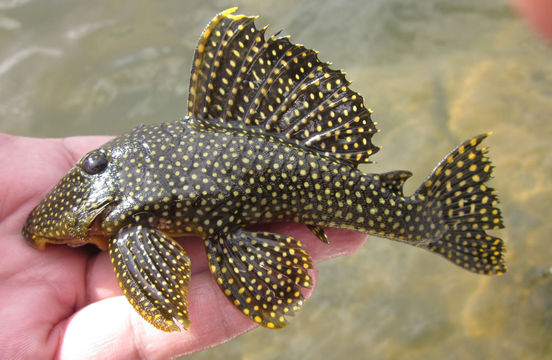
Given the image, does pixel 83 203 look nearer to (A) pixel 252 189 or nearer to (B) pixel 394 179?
(A) pixel 252 189

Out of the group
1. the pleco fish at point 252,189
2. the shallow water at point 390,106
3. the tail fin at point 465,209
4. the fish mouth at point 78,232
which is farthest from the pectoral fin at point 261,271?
the shallow water at point 390,106

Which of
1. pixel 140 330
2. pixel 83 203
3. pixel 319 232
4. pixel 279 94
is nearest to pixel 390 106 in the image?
pixel 279 94

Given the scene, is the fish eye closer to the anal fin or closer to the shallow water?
the anal fin

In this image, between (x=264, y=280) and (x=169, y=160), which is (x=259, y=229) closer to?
(x=264, y=280)

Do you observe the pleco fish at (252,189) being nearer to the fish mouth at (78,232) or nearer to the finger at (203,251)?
the fish mouth at (78,232)

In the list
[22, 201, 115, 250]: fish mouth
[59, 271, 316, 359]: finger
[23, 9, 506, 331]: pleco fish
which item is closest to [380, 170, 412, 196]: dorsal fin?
[23, 9, 506, 331]: pleco fish

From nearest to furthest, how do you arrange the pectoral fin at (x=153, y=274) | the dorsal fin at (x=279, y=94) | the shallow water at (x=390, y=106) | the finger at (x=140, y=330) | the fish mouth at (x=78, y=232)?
the pectoral fin at (x=153, y=274) → the finger at (x=140, y=330) → the fish mouth at (x=78, y=232) → the dorsal fin at (x=279, y=94) → the shallow water at (x=390, y=106)

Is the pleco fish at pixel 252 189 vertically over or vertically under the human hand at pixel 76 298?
over
